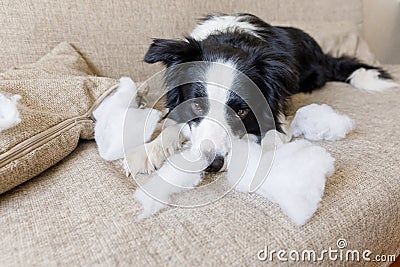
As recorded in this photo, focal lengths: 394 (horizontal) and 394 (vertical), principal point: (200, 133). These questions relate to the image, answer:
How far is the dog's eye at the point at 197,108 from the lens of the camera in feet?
3.92

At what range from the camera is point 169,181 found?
39.6 inches

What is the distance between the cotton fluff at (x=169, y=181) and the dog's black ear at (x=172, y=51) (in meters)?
0.31

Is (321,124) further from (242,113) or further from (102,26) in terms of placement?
(102,26)

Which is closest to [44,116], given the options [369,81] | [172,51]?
[172,51]

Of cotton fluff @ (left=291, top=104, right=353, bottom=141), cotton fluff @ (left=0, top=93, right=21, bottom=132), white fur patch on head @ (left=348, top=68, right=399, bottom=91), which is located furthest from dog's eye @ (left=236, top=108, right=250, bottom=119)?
white fur patch on head @ (left=348, top=68, right=399, bottom=91)

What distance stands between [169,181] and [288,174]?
0.98 feet

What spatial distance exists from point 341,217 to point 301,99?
0.87m

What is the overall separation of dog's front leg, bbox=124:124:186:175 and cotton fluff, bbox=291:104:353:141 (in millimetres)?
402

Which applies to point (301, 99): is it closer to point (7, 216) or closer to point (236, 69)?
point (236, 69)

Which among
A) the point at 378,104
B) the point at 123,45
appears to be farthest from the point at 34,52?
the point at 378,104

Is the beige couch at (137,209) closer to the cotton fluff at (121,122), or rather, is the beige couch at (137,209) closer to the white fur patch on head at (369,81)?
the cotton fluff at (121,122)

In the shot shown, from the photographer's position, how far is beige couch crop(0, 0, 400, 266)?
79cm

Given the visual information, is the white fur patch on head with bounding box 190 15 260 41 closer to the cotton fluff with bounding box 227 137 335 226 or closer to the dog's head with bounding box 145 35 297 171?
the dog's head with bounding box 145 35 297 171

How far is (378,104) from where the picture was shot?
1605 mm
